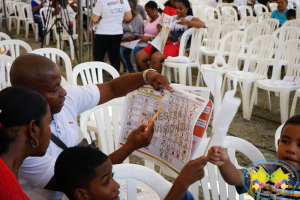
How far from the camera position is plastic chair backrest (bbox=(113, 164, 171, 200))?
131 cm

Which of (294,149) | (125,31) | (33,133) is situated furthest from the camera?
(125,31)

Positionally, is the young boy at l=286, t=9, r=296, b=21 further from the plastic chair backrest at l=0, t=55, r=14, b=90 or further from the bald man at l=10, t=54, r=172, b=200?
the bald man at l=10, t=54, r=172, b=200

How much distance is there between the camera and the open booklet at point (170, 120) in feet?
4.60

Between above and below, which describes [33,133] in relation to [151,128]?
above

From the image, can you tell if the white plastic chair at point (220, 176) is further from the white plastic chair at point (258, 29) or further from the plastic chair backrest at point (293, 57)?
the white plastic chair at point (258, 29)

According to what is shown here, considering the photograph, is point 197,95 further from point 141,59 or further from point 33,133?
point 141,59

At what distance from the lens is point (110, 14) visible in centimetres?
475

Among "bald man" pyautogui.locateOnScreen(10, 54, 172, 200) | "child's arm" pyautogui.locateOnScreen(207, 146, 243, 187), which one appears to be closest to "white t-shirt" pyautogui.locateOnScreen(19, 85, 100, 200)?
"bald man" pyautogui.locateOnScreen(10, 54, 172, 200)

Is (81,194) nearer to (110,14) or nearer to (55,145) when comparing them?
(55,145)

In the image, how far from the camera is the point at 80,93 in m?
1.74

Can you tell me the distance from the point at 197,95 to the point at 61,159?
1.83ft

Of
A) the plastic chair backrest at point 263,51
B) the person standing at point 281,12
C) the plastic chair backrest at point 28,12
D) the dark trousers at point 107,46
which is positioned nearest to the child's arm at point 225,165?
the plastic chair backrest at point 263,51

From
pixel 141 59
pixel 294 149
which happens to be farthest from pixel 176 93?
pixel 141 59

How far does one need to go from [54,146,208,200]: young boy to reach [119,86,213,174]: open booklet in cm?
21
